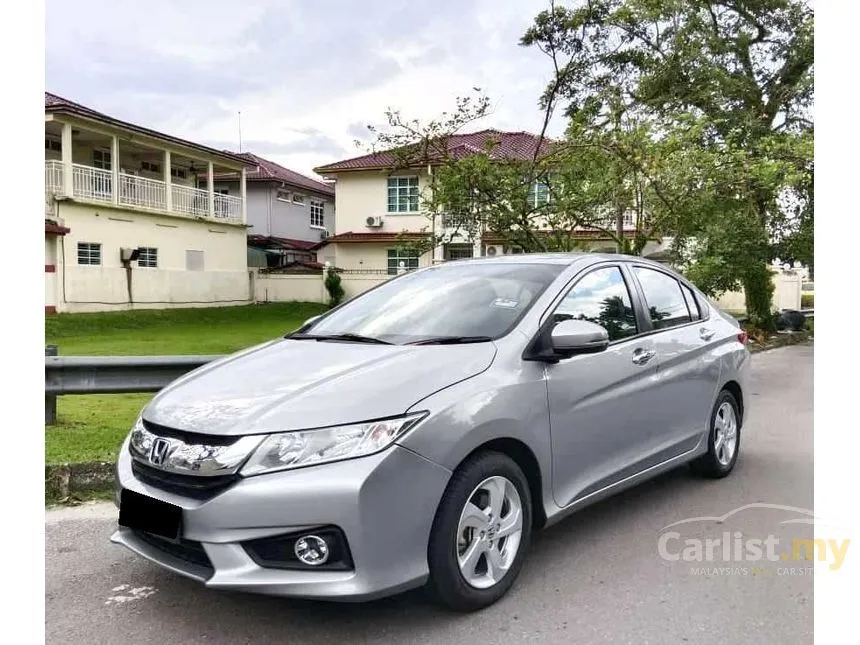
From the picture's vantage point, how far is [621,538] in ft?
13.6

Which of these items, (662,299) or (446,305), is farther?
(662,299)

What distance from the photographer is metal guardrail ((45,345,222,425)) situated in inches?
221

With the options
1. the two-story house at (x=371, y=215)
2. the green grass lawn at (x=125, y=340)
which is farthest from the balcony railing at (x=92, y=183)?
the two-story house at (x=371, y=215)

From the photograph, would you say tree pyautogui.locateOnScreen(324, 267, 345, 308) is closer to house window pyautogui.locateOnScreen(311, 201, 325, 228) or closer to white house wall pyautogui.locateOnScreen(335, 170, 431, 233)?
white house wall pyautogui.locateOnScreen(335, 170, 431, 233)

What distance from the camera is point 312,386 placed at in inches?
124

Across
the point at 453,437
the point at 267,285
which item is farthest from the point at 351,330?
the point at 267,285

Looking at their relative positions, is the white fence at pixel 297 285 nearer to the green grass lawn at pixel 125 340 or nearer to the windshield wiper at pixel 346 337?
the green grass lawn at pixel 125 340

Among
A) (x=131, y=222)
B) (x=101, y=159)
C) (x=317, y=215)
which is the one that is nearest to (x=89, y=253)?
(x=131, y=222)

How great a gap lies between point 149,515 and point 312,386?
849 millimetres

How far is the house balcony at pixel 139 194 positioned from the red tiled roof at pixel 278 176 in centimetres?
556

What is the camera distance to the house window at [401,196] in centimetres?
2986

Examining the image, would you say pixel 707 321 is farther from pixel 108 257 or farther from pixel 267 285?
pixel 267 285

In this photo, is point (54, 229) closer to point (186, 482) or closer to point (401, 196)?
point (401, 196)
